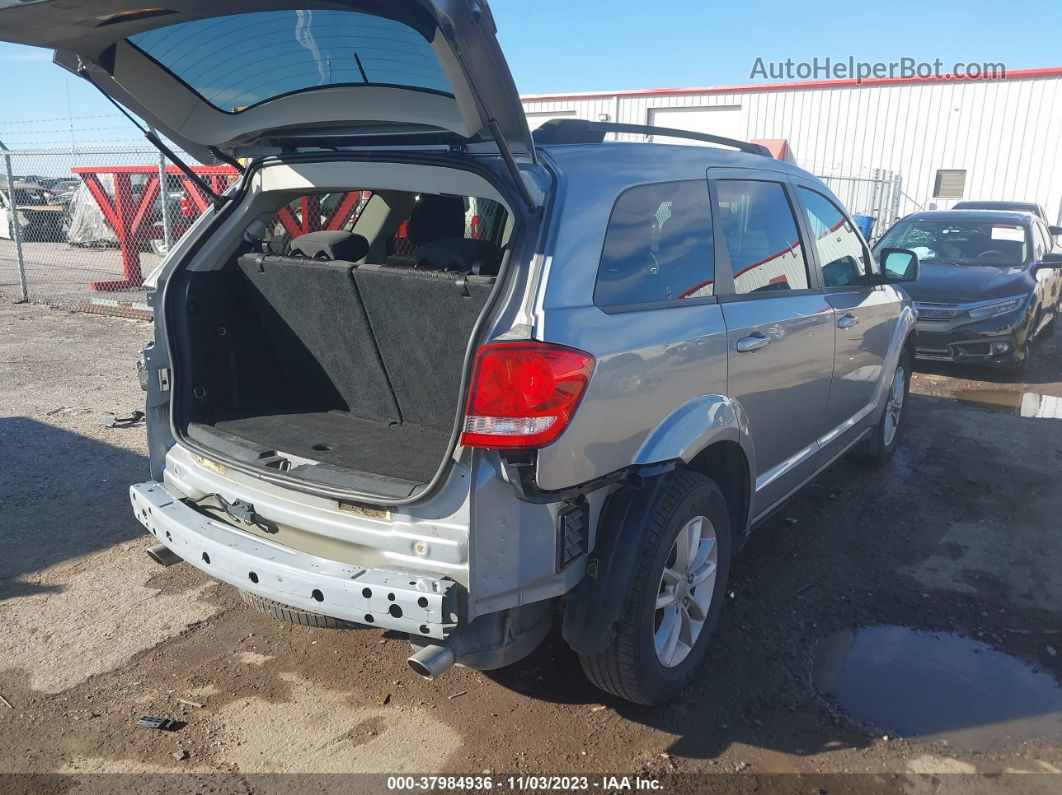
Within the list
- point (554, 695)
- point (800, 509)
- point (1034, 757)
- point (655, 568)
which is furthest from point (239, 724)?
point (800, 509)

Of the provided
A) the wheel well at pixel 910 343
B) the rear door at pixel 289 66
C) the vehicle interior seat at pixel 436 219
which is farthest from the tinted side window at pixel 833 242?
the rear door at pixel 289 66

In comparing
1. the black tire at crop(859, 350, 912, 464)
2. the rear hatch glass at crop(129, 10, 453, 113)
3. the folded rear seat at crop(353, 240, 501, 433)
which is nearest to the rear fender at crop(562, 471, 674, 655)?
the folded rear seat at crop(353, 240, 501, 433)

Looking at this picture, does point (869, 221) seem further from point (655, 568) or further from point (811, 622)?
point (655, 568)

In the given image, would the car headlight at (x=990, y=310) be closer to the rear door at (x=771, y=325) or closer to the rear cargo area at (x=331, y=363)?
the rear door at (x=771, y=325)

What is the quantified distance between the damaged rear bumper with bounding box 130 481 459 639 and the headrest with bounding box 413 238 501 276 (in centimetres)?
120

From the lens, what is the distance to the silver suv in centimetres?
242

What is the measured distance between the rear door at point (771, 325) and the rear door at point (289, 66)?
119 centimetres

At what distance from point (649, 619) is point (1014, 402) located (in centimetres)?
660

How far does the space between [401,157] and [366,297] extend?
23.3 inches

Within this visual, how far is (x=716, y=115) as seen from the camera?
2428cm

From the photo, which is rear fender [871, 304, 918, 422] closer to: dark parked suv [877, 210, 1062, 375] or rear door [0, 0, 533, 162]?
dark parked suv [877, 210, 1062, 375]

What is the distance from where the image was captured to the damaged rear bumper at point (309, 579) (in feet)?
7.77

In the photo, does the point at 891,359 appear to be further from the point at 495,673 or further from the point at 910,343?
the point at 495,673

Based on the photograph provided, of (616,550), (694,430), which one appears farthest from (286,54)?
(616,550)
